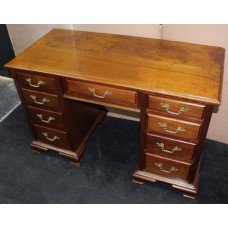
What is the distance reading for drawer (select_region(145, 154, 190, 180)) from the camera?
1.83 meters

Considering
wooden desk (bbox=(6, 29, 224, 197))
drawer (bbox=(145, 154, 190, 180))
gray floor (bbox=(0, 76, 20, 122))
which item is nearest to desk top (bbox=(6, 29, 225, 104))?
wooden desk (bbox=(6, 29, 224, 197))

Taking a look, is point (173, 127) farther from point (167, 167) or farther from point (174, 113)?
point (167, 167)

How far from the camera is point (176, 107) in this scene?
4.99 ft

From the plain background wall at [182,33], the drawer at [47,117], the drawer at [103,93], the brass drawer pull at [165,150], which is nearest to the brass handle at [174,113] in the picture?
the drawer at [103,93]

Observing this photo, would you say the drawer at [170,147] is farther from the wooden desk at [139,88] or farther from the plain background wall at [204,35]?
the plain background wall at [204,35]

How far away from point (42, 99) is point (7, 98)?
51.4 inches

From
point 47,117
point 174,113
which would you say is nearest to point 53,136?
point 47,117

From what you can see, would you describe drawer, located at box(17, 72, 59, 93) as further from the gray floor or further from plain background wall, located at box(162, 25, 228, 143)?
the gray floor

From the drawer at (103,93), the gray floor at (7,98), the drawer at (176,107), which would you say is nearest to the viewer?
the drawer at (176,107)

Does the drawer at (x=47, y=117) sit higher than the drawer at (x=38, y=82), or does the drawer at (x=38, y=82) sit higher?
the drawer at (x=38, y=82)

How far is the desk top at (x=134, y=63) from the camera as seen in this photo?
151cm
